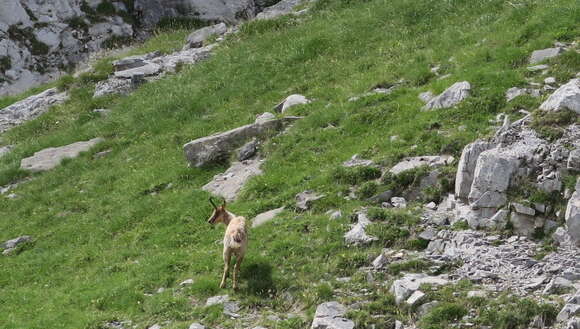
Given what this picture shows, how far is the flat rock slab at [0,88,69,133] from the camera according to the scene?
36.8 meters

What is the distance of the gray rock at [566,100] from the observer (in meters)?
16.9

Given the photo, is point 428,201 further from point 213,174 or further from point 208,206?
point 213,174

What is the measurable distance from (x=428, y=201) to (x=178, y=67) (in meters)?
21.8

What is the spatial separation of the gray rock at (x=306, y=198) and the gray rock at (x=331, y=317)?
502 centimetres

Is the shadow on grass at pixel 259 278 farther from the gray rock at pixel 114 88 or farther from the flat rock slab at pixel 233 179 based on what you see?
the gray rock at pixel 114 88

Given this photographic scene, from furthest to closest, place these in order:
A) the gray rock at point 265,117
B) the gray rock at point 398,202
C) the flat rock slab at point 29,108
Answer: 1. the flat rock slab at point 29,108
2. the gray rock at point 265,117
3. the gray rock at point 398,202

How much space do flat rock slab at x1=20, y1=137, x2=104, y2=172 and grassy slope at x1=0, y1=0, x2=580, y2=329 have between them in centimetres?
55

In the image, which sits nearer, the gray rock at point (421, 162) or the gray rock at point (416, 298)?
the gray rock at point (416, 298)

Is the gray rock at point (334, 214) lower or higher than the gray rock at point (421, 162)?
lower

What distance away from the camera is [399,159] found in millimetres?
19797

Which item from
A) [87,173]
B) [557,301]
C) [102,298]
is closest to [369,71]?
[87,173]

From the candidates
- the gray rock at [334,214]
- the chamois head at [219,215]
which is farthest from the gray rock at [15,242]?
the gray rock at [334,214]

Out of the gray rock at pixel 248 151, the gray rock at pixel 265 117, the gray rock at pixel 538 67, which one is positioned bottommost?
the gray rock at pixel 248 151

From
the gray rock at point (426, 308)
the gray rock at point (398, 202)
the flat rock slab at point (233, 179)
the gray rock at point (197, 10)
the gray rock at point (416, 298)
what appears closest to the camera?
the gray rock at point (426, 308)
